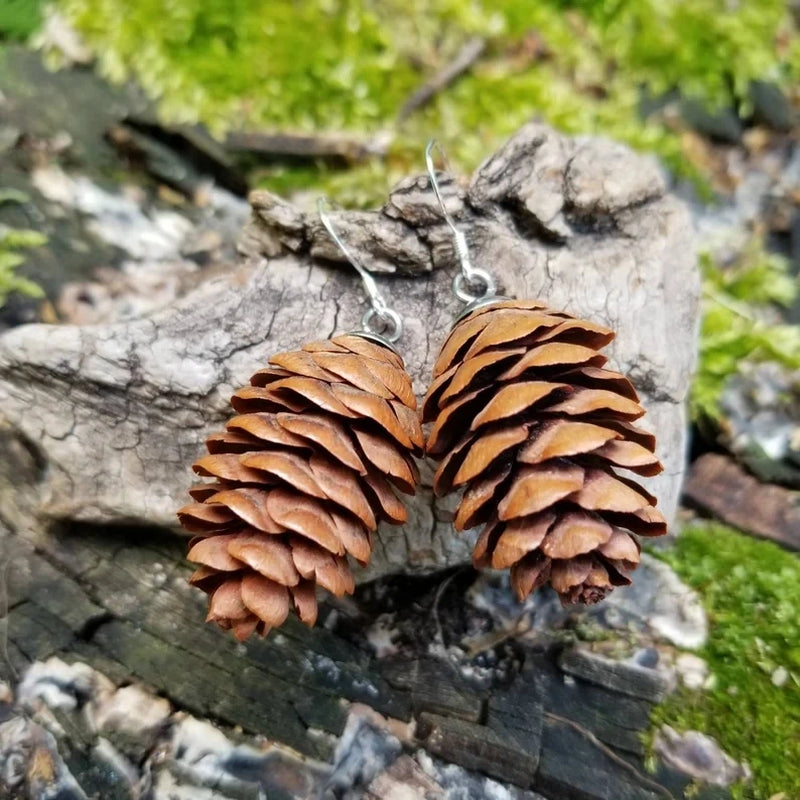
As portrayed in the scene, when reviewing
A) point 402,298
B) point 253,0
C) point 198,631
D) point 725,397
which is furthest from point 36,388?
point 725,397

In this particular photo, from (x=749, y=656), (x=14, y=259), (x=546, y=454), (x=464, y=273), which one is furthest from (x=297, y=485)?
(x=14, y=259)

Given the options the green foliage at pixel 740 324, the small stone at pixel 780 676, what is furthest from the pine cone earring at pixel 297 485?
the green foliage at pixel 740 324

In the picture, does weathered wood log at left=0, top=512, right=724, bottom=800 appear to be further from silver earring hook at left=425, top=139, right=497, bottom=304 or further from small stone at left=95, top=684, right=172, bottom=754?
silver earring hook at left=425, top=139, right=497, bottom=304

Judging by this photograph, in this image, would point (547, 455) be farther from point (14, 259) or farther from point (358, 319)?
point (14, 259)

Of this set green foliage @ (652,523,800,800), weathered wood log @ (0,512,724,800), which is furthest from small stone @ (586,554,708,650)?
weathered wood log @ (0,512,724,800)

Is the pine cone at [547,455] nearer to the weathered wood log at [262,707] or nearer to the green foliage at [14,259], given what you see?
the weathered wood log at [262,707]
